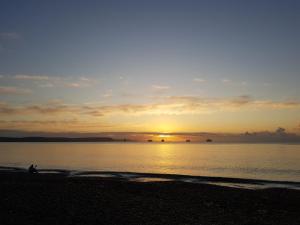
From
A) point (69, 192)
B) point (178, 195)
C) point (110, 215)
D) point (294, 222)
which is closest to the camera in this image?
point (110, 215)

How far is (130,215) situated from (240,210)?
7873 millimetres

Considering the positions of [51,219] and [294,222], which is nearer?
[51,219]

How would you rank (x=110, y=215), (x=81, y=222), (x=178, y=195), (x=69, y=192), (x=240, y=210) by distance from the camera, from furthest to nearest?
(x=178, y=195), (x=69, y=192), (x=240, y=210), (x=110, y=215), (x=81, y=222)

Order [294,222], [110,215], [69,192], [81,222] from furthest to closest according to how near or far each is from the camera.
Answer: [69,192] → [294,222] → [110,215] → [81,222]

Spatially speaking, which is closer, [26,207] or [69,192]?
[26,207]

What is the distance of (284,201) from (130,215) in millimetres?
15084

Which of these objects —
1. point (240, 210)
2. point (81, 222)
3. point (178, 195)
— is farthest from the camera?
point (178, 195)

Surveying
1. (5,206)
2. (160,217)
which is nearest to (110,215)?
(160,217)

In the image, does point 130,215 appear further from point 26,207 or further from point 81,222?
point 26,207

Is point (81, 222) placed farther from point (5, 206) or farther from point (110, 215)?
point (5, 206)

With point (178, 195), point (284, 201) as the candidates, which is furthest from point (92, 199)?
point (284, 201)

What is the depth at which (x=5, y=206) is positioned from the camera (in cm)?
1939

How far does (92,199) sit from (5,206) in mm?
5391

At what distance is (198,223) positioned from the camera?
695 inches
